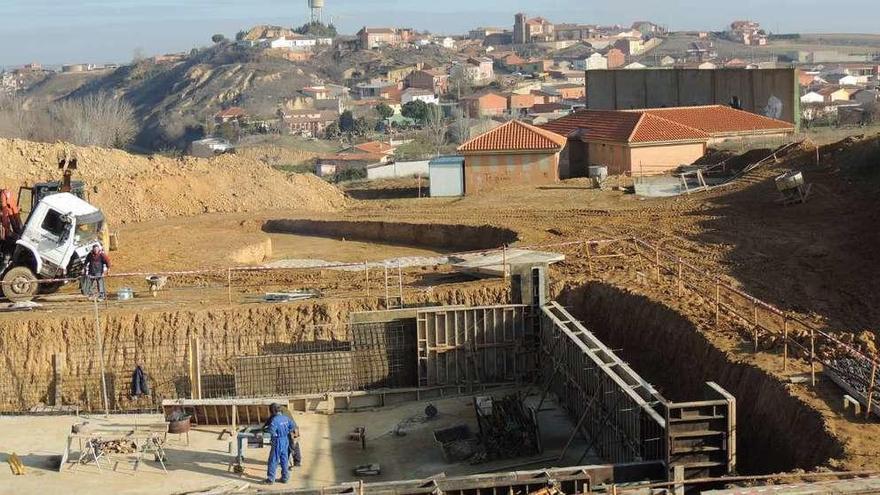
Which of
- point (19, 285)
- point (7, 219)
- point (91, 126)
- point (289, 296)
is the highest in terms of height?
point (7, 219)

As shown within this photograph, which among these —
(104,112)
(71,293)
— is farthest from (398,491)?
(104,112)

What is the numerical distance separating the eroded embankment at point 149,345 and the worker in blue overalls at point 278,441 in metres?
5.00

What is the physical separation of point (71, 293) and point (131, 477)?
8995 millimetres

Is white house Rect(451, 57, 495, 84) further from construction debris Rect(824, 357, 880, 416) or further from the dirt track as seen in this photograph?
construction debris Rect(824, 357, 880, 416)

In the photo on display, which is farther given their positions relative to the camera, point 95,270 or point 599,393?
point 95,270

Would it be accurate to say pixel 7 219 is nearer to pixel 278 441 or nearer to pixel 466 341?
pixel 466 341

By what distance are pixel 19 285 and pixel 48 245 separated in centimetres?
97

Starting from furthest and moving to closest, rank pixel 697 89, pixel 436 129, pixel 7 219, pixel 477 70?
pixel 477 70 → pixel 436 129 → pixel 697 89 → pixel 7 219

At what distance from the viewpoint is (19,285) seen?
24.1m

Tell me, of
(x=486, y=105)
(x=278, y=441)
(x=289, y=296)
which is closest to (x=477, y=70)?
(x=486, y=105)

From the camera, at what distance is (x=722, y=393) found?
15.1m

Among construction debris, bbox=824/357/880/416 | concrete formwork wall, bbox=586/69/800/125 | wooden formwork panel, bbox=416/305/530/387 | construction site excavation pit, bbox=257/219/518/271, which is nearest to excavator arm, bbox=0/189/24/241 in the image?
construction site excavation pit, bbox=257/219/518/271

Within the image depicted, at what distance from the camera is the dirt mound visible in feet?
120

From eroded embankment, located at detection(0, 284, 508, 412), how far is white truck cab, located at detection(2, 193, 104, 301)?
75.2 inches
